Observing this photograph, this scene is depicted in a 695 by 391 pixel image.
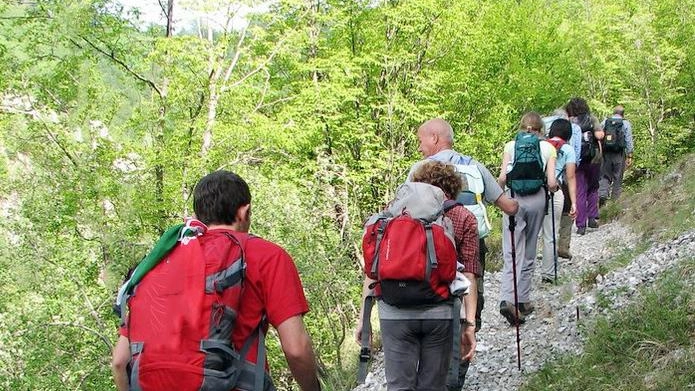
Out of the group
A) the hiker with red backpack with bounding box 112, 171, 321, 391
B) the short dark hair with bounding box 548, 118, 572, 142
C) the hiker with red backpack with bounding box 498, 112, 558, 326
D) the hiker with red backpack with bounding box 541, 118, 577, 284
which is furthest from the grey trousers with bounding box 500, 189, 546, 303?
the hiker with red backpack with bounding box 112, 171, 321, 391

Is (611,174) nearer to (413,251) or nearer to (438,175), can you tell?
(438,175)

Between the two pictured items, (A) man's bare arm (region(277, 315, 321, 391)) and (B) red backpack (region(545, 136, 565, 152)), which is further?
(B) red backpack (region(545, 136, 565, 152))

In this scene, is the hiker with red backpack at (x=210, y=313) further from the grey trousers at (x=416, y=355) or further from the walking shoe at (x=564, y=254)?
the walking shoe at (x=564, y=254)

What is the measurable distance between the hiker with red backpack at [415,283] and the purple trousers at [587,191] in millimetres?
7924

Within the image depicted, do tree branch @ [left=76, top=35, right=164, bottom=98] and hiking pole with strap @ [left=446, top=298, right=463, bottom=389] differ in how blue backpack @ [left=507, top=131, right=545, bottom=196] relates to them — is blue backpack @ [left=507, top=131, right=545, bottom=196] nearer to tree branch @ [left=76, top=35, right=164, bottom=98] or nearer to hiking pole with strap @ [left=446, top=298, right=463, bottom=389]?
hiking pole with strap @ [left=446, top=298, right=463, bottom=389]

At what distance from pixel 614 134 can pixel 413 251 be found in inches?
445

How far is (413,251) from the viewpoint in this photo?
3.81 meters

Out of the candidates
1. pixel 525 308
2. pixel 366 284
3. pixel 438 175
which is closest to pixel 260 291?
pixel 366 284

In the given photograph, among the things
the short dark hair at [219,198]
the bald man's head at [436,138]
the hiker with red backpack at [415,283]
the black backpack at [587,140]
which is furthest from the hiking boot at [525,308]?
the short dark hair at [219,198]

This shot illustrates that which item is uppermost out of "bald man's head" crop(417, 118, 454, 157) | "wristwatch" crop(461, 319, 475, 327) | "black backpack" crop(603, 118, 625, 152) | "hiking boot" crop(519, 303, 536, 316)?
"bald man's head" crop(417, 118, 454, 157)

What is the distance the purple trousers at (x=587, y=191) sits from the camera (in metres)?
11.5

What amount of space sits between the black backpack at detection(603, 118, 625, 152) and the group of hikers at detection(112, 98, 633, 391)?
7.05m

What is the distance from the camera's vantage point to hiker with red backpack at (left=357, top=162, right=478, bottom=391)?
12.6ft

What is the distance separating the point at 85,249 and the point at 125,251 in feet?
4.75
